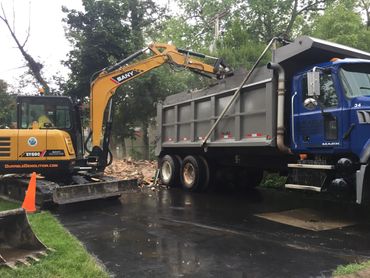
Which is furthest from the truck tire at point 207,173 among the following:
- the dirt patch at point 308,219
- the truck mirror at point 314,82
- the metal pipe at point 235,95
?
the truck mirror at point 314,82

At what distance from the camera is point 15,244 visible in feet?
18.4

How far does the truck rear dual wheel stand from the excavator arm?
2495 mm

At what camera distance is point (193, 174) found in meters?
12.7

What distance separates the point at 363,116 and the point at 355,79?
0.84 m

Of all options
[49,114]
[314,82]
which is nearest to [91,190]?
[49,114]

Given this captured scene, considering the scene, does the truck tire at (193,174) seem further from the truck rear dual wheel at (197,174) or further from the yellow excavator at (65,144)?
the yellow excavator at (65,144)

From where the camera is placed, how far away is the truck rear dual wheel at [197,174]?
491 inches

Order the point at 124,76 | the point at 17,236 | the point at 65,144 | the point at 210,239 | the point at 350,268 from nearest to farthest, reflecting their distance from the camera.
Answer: the point at 350,268 → the point at 17,236 → the point at 210,239 → the point at 65,144 → the point at 124,76

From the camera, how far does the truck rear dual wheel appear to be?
12.5 meters

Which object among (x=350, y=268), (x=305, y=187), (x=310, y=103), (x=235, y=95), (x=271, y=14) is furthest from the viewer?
(x=271, y=14)

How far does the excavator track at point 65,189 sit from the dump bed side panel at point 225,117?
2.49m

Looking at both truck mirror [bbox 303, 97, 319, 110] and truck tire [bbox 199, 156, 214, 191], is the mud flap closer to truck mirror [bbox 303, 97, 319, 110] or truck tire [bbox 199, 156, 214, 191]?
truck tire [bbox 199, 156, 214, 191]

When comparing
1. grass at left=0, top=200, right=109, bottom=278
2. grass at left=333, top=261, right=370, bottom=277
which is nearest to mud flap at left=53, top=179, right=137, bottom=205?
grass at left=0, top=200, right=109, bottom=278

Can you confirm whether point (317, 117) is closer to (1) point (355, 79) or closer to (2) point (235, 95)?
(1) point (355, 79)
